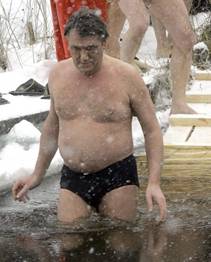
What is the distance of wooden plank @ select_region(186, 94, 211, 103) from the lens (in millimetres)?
6832

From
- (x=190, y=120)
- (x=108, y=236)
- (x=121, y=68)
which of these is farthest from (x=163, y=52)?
(x=108, y=236)

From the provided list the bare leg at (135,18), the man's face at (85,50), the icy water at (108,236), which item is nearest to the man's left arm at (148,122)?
the man's face at (85,50)

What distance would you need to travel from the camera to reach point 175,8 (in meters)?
6.00

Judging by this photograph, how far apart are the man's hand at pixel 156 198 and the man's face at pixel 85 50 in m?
0.68

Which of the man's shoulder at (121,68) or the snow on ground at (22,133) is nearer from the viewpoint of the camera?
the man's shoulder at (121,68)

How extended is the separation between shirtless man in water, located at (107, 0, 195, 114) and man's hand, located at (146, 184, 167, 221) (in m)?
2.59

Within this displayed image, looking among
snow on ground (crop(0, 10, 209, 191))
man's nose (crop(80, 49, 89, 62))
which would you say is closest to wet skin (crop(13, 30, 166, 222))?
man's nose (crop(80, 49, 89, 62))

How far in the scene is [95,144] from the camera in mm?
4047

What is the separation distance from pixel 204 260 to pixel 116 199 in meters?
0.59

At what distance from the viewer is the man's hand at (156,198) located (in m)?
3.58

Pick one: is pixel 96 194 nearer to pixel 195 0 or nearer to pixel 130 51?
pixel 130 51

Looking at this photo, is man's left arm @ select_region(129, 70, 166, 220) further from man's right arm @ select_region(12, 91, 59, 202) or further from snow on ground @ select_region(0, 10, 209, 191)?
snow on ground @ select_region(0, 10, 209, 191)

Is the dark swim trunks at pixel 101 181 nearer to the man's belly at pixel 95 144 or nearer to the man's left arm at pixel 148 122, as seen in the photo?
the man's belly at pixel 95 144

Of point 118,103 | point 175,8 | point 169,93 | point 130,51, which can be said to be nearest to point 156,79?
point 169,93
